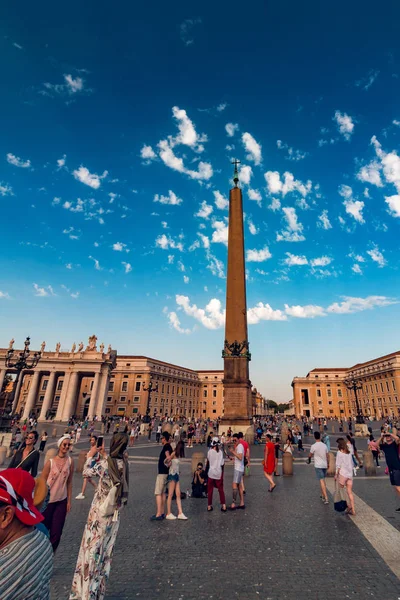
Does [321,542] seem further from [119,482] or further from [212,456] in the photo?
[119,482]

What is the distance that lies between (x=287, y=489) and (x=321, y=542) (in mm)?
4207

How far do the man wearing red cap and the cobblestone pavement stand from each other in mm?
2798

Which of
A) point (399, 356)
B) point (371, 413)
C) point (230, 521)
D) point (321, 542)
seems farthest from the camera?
point (371, 413)

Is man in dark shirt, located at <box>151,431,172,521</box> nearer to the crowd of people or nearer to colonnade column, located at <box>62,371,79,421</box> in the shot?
the crowd of people

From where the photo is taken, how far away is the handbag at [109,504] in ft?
10.9

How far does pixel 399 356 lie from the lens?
2741 inches

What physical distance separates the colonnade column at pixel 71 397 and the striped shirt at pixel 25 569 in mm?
63039

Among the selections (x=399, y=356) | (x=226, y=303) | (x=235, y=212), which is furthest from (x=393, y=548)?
(x=399, y=356)

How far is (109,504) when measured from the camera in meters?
3.36

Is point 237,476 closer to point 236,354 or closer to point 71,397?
point 236,354

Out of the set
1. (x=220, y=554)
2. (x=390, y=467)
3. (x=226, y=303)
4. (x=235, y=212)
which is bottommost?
(x=220, y=554)

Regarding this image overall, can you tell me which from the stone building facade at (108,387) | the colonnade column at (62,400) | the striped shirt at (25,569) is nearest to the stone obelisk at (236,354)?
the striped shirt at (25,569)

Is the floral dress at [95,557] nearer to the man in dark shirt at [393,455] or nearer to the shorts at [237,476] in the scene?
the shorts at [237,476]

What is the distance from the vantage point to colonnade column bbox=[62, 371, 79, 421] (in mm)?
57303
